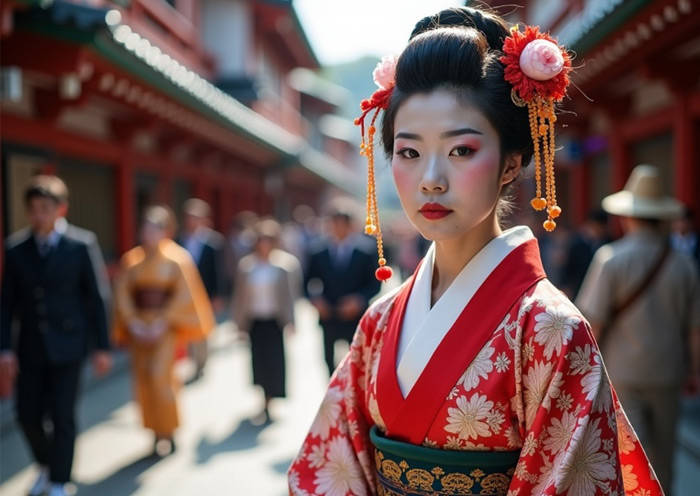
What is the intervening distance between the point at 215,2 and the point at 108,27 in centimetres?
1352

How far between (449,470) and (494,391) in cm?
25

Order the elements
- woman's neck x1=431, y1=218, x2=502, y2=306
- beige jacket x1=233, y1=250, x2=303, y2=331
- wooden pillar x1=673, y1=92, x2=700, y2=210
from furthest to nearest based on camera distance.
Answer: beige jacket x1=233, y1=250, x2=303, y2=331 < wooden pillar x1=673, y1=92, x2=700, y2=210 < woman's neck x1=431, y1=218, x2=502, y2=306

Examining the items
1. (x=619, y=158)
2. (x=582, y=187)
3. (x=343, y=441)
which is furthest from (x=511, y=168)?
(x=582, y=187)

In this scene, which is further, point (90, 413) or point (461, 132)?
point (90, 413)

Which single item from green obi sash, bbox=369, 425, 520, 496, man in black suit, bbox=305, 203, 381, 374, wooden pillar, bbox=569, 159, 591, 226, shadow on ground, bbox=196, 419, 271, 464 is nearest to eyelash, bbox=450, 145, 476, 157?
green obi sash, bbox=369, 425, 520, 496

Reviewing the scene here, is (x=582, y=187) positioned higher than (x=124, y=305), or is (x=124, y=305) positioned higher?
(x=582, y=187)

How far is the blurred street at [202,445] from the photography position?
5.00 m

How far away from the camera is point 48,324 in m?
4.73

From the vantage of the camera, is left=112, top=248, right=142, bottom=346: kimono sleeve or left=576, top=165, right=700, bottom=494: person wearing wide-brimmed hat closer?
left=576, top=165, right=700, bottom=494: person wearing wide-brimmed hat

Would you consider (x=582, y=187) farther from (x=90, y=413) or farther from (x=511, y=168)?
(x=511, y=168)

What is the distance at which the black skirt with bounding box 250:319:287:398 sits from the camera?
710 centimetres

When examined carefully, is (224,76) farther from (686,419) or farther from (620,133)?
(686,419)

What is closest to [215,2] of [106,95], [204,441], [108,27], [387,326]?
[106,95]

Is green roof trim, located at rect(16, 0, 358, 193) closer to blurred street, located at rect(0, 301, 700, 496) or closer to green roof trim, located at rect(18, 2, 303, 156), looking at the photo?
green roof trim, located at rect(18, 2, 303, 156)
